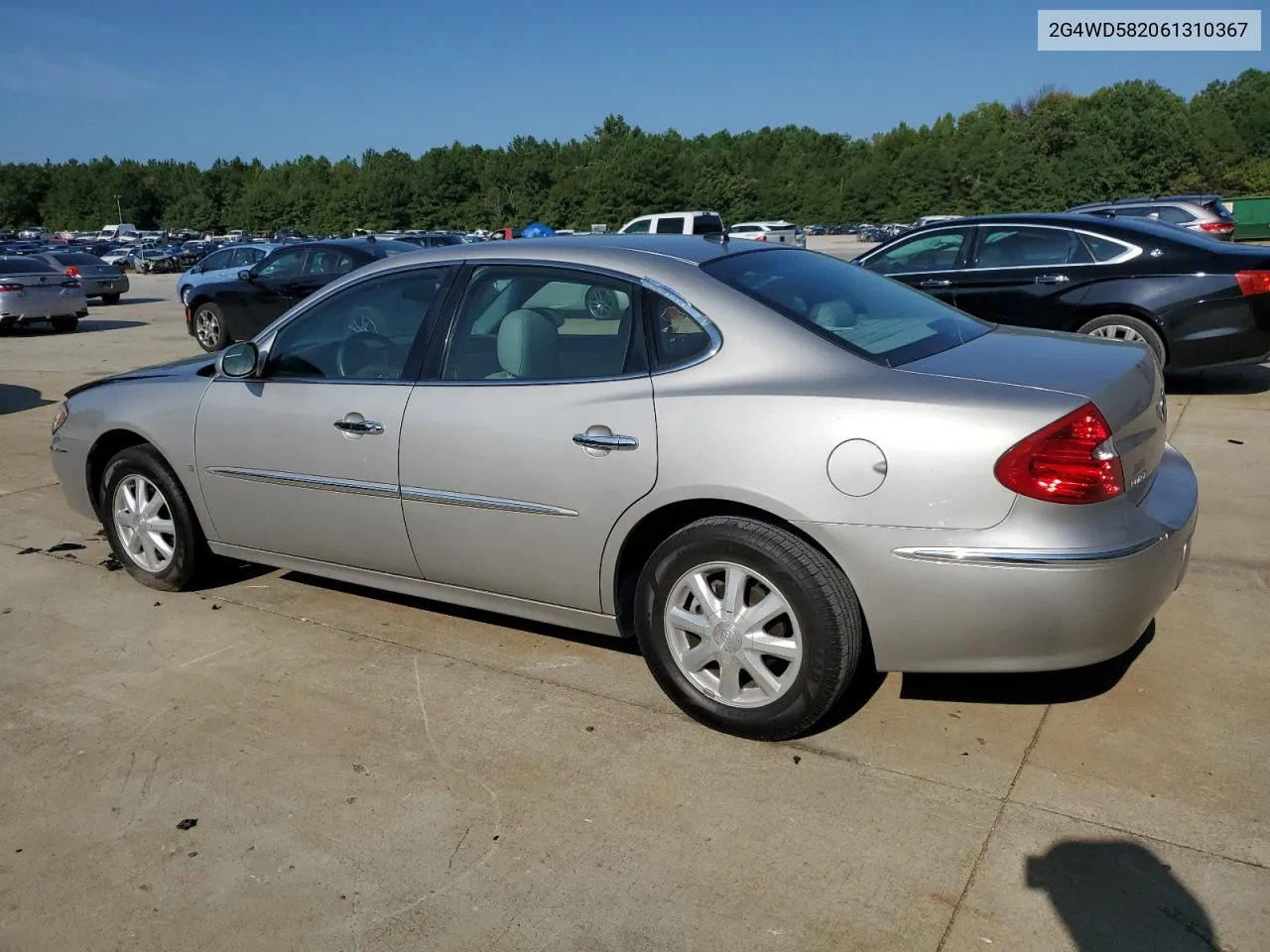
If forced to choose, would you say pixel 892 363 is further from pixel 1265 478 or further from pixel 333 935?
pixel 1265 478

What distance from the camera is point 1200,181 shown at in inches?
2977

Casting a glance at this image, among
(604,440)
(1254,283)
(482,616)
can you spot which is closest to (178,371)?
(482,616)

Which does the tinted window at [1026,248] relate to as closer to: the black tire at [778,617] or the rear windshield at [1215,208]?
the black tire at [778,617]

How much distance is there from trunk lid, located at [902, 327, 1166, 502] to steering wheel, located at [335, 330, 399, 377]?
6.71ft

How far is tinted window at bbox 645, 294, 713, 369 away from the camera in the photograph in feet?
11.5

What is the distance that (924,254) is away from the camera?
955 cm

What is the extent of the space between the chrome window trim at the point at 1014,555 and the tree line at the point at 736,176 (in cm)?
7856

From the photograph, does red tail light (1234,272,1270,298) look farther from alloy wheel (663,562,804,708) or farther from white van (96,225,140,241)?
white van (96,225,140,241)

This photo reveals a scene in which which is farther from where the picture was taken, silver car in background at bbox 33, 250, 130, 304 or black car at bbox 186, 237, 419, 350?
silver car in background at bbox 33, 250, 130, 304

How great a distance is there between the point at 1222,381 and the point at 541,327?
805cm

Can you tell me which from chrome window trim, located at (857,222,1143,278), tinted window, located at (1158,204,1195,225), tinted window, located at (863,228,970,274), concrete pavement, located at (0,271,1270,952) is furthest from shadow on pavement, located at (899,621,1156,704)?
tinted window, located at (1158,204,1195,225)

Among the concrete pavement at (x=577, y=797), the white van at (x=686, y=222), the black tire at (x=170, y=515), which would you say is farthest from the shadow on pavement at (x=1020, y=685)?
the white van at (x=686, y=222)

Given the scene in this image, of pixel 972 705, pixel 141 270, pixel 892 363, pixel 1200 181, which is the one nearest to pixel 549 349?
pixel 892 363

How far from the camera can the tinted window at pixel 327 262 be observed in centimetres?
1502
